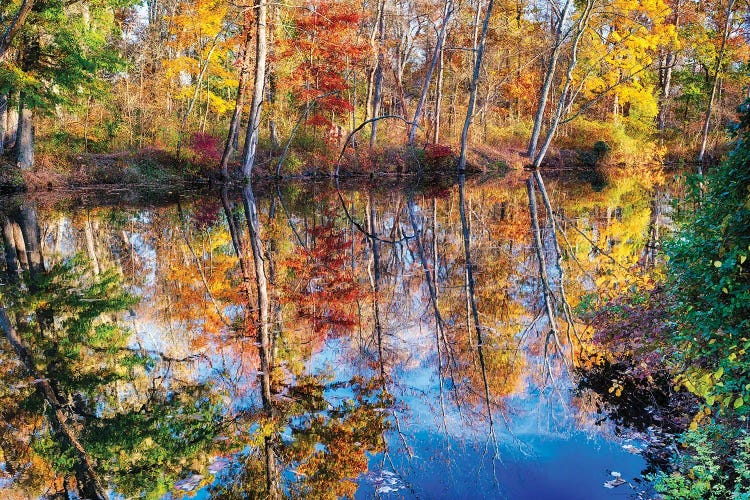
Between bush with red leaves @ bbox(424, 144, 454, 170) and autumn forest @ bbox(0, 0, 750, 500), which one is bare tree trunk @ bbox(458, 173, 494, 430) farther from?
bush with red leaves @ bbox(424, 144, 454, 170)

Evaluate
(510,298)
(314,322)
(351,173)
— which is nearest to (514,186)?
(351,173)

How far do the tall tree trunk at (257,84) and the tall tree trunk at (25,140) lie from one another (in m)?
7.97

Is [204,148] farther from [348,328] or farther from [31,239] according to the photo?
[348,328]

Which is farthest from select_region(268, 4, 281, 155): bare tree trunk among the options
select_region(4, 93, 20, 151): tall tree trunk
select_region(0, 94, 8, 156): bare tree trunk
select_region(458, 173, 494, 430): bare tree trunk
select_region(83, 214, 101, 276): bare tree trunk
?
select_region(458, 173, 494, 430): bare tree trunk

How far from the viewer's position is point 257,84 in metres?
23.4

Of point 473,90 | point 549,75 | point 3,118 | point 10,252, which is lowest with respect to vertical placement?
point 10,252

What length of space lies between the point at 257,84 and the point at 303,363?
19.0 m

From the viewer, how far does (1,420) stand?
5176mm

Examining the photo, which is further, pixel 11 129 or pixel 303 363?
pixel 11 129

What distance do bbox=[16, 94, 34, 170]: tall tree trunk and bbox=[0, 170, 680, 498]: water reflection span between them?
1019cm

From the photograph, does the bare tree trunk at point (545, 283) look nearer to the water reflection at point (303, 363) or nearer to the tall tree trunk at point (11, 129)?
the water reflection at point (303, 363)

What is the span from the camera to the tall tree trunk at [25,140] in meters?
21.9

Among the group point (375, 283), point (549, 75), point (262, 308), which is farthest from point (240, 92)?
point (262, 308)

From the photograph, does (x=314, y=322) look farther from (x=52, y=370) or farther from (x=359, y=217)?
(x=359, y=217)
